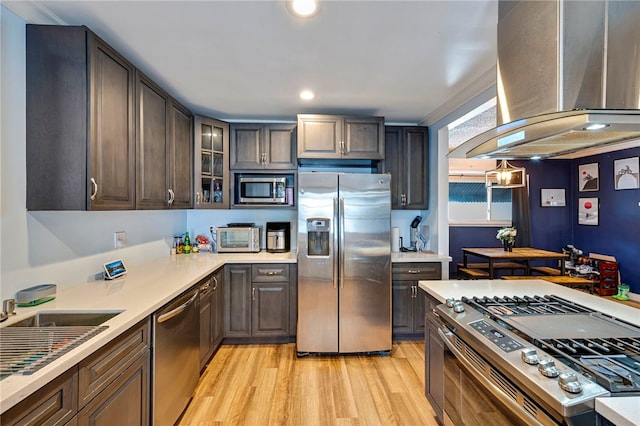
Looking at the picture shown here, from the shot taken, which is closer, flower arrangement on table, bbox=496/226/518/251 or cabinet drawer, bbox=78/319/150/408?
cabinet drawer, bbox=78/319/150/408

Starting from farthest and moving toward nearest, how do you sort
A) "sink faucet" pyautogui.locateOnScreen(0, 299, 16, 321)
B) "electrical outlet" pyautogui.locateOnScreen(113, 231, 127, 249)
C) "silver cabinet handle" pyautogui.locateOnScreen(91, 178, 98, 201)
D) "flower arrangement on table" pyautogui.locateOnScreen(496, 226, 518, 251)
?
"flower arrangement on table" pyautogui.locateOnScreen(496, 226, 518, 251), "electrical outlet" pyautogui.locateOnScreen(113, 231, 127, 249), "silver cabinet handle" pyautogui.locateOnScreen(91, 178, 98, 201), "sink faucet" pyautogui.locateOnScreen(0, 299, 16, 321)

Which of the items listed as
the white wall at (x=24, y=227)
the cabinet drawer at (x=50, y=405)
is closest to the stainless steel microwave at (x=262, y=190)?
the white wall at (x=24, y=227)

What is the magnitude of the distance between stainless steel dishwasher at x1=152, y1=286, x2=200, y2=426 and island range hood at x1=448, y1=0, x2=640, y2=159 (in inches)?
79.7

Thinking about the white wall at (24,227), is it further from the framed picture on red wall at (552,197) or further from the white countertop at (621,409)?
the framed picture on red wall at (552,197)

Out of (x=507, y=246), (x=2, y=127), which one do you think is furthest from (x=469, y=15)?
(x=507, y=246)

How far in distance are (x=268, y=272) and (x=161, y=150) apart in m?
1.49

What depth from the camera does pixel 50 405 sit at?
989mm

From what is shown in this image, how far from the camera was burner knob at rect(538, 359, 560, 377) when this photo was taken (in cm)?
92

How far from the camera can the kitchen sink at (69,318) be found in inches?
56.2

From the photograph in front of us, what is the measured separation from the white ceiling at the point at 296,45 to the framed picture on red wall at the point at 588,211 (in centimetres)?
493

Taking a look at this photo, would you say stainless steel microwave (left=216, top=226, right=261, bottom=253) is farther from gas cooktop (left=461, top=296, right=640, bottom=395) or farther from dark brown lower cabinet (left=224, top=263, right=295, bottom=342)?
gas cooktop (left=461, top=296, right=640, bottom=395)

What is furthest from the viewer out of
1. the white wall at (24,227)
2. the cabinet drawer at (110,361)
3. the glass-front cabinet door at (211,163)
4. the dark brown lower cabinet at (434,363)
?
the glass-front cabinet door at (211,163)

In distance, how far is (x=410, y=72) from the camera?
225 cm

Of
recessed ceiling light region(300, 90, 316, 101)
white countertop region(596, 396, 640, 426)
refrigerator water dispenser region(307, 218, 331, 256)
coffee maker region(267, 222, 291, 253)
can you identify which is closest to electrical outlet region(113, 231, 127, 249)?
coffee maker region(267, 222, 291, 253)
